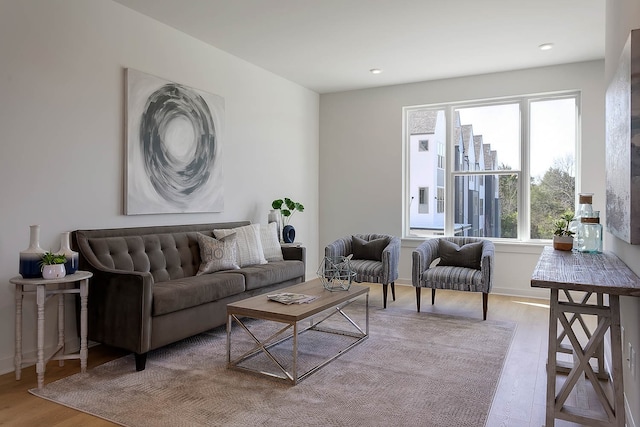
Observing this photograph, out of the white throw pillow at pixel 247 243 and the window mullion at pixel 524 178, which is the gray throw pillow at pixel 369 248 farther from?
the window mullion at pixel 524 178

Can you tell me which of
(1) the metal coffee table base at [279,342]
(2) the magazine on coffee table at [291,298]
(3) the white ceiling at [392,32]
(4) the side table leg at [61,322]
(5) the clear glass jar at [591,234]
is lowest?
(1) the metal coffee table base at [279,342]

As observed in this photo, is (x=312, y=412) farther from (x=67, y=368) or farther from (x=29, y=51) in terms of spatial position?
(x=29, y=51)

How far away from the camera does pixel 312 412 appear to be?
2.44m

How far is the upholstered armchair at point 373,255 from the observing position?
4.82 meters

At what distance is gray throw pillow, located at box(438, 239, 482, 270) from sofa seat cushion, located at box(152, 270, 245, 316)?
235 cm

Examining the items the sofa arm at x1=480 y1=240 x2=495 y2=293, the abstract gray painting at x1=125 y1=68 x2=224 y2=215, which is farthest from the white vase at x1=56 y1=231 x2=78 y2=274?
the sofa arm at x1=480 y1=240 x2=495 y2=293

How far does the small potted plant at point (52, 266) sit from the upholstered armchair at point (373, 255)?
2815 millimetres

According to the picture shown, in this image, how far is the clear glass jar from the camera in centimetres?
310

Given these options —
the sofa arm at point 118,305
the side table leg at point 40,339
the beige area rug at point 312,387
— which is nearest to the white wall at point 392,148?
the beige area rug at point 312,387

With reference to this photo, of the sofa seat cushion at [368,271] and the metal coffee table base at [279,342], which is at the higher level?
the sofa seat cushion at [368,271]

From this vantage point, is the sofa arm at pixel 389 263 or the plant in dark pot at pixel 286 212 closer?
the sofa arm at pixel 389 263

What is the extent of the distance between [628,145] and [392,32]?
2833 mm

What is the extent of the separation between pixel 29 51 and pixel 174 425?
2.68m

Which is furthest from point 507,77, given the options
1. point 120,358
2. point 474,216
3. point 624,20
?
point 120,358
